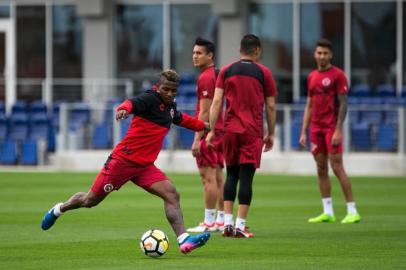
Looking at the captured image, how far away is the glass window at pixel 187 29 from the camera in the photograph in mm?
37125

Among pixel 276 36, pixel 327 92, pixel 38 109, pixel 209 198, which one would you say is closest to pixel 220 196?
pixel 209 198

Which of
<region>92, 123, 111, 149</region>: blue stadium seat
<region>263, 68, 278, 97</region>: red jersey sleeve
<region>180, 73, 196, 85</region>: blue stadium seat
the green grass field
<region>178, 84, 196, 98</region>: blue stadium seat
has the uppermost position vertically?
<region>180, 73, 196, 85</region>: blue stadium seat

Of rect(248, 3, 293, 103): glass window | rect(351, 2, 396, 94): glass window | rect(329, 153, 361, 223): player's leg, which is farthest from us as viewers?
rect(248, 3, 293, 103): glass window

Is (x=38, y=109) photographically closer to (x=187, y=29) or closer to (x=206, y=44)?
(x=187, y=29)

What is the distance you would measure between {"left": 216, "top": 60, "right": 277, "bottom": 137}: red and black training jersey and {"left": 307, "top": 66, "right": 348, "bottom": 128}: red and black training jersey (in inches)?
97.3

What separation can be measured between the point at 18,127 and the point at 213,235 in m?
19.3

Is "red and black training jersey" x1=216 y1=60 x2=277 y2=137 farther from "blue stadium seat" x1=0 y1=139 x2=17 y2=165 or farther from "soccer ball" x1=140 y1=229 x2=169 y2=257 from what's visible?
"blue stadium seat" x1=0 y1=139 x2=17 y2=165

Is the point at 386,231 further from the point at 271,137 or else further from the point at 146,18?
the point at 146,18

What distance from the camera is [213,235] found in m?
15.0

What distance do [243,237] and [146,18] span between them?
24.1 meters

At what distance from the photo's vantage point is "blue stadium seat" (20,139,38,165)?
32.8 meters

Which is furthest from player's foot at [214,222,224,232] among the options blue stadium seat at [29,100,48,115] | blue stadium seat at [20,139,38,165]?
blue stadium seat at [29,100,48,115]

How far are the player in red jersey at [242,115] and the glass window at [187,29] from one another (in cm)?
2217

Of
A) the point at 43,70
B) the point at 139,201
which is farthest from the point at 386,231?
the point at 43,70
